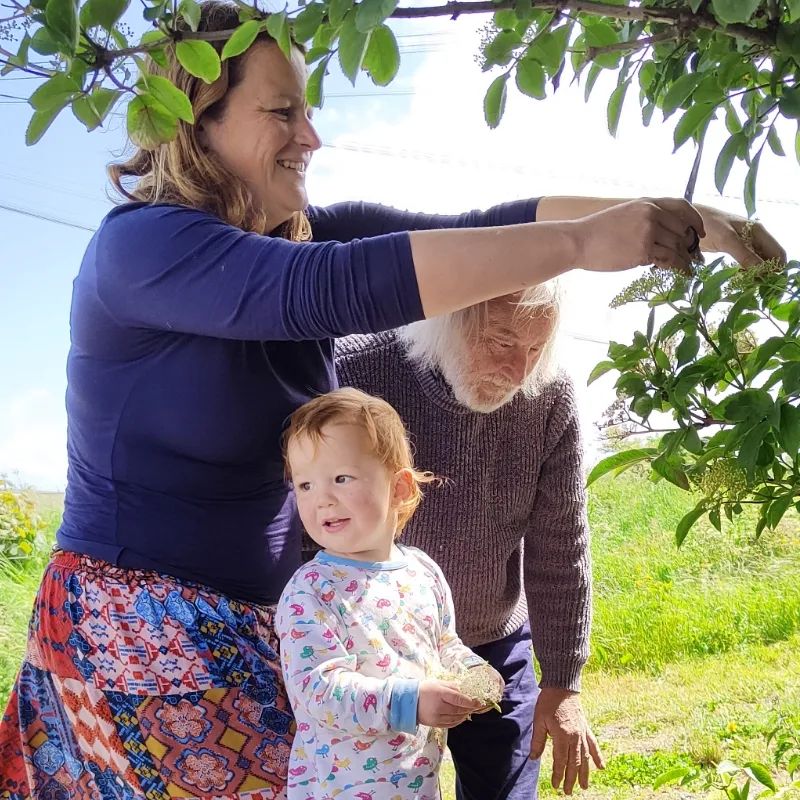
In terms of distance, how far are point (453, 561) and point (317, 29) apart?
4.02ft

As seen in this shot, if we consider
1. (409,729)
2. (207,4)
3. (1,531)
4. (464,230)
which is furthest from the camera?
(1,531)

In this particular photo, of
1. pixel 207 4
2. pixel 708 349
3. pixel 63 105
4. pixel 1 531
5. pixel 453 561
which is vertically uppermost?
pixel 207 4

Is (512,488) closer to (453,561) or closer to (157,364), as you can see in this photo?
(453,561)

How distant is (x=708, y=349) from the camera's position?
3.73ft

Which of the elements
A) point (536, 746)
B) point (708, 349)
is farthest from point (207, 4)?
point (536, 746)

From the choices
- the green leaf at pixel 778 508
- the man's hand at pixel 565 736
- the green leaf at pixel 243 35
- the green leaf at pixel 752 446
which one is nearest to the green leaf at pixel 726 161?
the green leaf at pixel 752 446

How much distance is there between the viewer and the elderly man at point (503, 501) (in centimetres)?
192

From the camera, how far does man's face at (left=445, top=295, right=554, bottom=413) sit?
1902mm

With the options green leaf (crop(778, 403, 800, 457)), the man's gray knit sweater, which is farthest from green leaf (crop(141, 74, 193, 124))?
the man's gray knit sweater

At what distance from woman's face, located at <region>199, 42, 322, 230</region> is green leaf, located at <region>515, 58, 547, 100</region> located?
0.43m

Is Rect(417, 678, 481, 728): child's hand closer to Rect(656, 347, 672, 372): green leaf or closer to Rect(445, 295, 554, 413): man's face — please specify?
Rect(656, 347, 672, 372): green leaf

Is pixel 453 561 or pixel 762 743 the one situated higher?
pixel 453 561

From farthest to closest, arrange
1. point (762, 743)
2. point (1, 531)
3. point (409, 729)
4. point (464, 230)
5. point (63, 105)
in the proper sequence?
point (1, 531) < point (762, 743) < point (409, 729) < point (464, 230) < point (63, 105)

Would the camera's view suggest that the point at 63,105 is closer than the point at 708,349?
Yes
